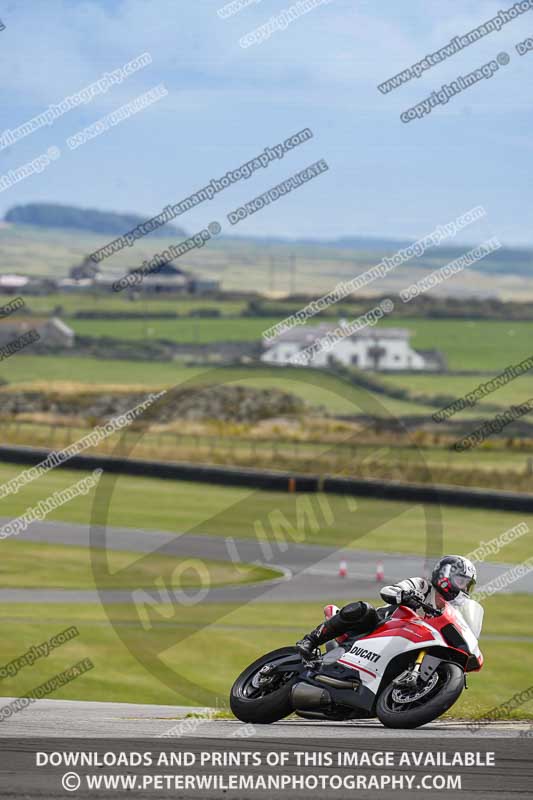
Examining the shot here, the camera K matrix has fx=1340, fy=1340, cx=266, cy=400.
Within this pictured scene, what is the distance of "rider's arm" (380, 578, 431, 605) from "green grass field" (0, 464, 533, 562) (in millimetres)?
25373

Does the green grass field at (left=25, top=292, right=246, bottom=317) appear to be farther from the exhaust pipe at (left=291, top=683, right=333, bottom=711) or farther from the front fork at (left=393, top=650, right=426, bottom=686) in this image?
the front fork at (left=393, top=650, right=426, bottom=686)

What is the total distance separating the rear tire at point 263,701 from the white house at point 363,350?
11751 cm

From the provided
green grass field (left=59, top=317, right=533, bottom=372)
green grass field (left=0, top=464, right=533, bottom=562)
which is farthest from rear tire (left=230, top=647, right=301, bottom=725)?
green grass field (left=59, top=317, right=533, bottom=372)

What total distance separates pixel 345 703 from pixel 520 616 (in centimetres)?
1788

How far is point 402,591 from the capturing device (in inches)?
385

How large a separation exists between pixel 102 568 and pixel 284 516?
33.5 feet

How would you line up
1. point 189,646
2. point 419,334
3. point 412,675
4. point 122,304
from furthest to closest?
1. point 122,304
2. point 419,334
3. point 189,646
4. point 412,675

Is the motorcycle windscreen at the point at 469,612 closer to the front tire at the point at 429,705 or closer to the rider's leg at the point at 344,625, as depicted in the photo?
the front tire at the point at 429,705

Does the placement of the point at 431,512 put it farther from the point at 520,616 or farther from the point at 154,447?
the point at 154,447

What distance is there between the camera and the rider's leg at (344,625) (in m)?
9.91

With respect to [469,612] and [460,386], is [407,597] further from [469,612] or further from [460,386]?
[460,386]

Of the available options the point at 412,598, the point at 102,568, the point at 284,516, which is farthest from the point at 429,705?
the point at 284,516

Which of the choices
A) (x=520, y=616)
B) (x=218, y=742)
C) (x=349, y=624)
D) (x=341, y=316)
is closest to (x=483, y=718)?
(x=349, y=624)

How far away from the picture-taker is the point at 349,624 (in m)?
9.97
